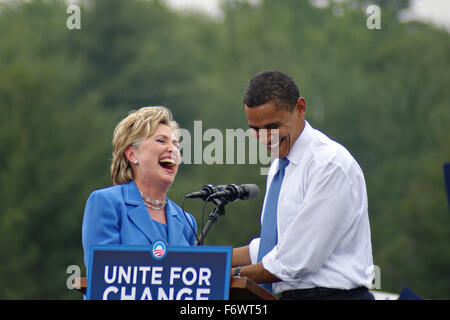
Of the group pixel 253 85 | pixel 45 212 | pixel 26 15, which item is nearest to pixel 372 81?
pixel 45 212

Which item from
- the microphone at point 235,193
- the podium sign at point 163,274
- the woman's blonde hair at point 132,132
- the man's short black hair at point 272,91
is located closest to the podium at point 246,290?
the podium sign at point 163,274

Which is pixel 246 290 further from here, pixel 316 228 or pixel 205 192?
pixel 205 192

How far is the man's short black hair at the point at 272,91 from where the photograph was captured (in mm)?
4070

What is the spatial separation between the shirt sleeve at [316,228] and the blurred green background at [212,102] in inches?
829

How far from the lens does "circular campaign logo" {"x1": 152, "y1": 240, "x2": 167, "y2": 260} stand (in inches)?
137

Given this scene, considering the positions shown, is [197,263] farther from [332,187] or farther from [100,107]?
[100,107]

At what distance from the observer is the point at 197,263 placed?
11.4 ft

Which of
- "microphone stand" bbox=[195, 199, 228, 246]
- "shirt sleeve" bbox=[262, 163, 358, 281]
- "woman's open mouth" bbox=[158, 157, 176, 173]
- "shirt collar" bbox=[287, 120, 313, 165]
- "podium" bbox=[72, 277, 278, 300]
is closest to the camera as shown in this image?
"podium" bbox=[72, 277, 278, 300]

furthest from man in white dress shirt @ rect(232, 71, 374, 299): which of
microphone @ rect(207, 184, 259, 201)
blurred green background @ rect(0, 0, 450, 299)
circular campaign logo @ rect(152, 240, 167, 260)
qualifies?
blurred green background @ rect(0, 0, 450, 299)

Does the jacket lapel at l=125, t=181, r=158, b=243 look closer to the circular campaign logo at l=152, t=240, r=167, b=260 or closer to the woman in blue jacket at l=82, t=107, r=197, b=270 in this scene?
the woman in blue jacket at l=82, t=107, r=197, b=270

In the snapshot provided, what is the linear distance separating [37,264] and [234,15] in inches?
711

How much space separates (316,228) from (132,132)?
1.45m

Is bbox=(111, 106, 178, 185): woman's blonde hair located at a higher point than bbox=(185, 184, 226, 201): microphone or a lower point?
higher

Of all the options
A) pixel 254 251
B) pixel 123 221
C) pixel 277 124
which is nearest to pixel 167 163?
pixel 123 221
